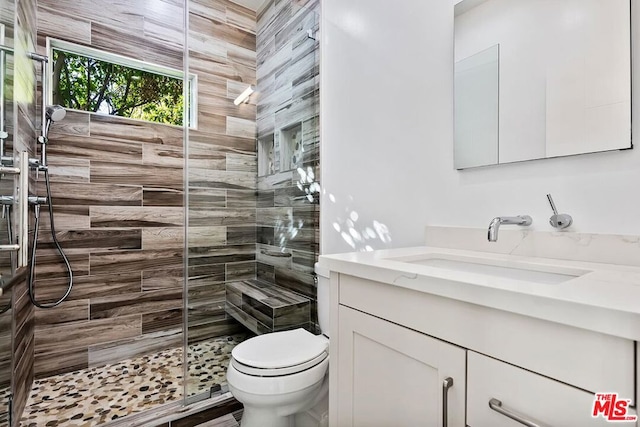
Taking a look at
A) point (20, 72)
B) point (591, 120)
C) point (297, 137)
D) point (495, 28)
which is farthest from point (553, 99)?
point (20, 72)

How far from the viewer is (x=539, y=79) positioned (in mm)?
1146

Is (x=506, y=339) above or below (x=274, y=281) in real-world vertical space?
above

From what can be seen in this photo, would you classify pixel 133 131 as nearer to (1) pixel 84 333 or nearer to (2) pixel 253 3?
(2) pixel 253 3

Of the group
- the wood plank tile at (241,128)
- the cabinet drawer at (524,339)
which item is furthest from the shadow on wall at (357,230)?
the cabinet drawer at (524,339)

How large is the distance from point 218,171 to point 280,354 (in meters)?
1.15

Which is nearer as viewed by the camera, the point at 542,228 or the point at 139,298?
the point at 542,228

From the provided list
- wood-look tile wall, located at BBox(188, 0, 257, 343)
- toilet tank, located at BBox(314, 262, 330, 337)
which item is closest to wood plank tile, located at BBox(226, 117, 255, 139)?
wood-look tile wall, located at BBox(188, 0, 257, 343)

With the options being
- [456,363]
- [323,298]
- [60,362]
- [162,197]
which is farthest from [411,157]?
[60,362]

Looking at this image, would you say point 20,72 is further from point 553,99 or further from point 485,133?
point 553,99

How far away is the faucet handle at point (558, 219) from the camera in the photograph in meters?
1.05

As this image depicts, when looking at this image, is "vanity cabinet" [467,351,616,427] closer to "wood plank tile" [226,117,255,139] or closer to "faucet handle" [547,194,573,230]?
"faucet handle" [547,194,573,230]

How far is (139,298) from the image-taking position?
243 centimetres

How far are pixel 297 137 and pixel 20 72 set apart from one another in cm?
146

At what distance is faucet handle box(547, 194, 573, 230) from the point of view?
1050 millimetres
